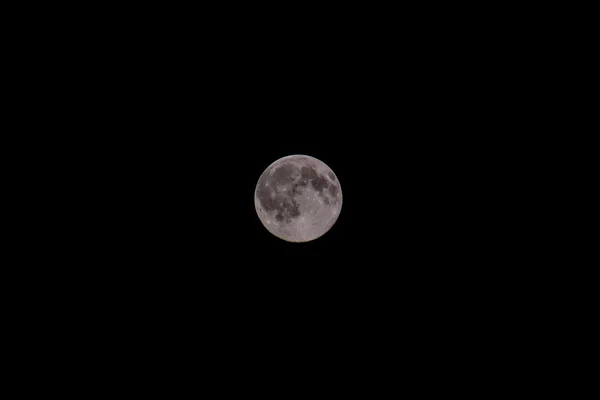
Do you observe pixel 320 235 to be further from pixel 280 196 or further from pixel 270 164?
pixel 270 164

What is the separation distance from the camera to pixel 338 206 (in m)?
4.97

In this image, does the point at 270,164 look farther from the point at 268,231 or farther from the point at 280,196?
the point at 268,231

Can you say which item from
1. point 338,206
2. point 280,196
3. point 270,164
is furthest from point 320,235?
point 270,164

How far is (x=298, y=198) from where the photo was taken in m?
4.70

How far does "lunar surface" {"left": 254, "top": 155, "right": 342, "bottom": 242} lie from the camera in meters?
4.73

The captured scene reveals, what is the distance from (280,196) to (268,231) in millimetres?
576

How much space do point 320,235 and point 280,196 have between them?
2.45 ft

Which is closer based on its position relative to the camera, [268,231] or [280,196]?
[280,196]

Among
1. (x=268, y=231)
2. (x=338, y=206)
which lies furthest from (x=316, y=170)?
(x=268, y=231)

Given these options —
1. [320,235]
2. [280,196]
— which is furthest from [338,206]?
[280,196]

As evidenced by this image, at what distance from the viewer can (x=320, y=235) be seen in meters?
5.02

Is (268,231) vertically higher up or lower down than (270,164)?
lower down

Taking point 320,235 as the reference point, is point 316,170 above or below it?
above

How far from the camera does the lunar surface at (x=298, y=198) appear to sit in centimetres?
473
